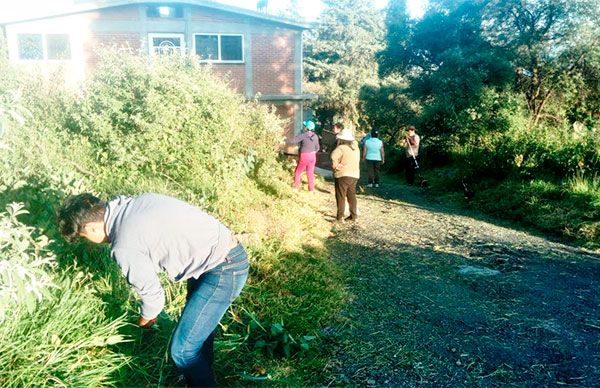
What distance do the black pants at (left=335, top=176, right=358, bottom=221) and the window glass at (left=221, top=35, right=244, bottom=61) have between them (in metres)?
11.7

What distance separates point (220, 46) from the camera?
18.0 metres

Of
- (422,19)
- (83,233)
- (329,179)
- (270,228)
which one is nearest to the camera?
(83,233)

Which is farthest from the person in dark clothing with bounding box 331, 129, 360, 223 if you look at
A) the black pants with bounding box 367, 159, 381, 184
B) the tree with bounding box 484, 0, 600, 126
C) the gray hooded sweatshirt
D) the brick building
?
the tree with bounding box 484, 0, 600, 126

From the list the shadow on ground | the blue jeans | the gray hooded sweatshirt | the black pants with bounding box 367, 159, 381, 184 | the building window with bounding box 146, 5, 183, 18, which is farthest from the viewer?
the building window with bounding box 146, 5, 183, 18

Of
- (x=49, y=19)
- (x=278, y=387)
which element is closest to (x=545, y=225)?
(x=278, y=387)

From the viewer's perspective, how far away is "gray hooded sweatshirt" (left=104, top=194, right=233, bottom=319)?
2.49 m

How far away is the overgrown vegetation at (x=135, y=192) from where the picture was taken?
293 cm

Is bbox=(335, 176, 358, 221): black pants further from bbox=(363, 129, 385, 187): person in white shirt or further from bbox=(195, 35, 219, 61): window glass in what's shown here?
bbox=(195, 35, 219, 61): window glass

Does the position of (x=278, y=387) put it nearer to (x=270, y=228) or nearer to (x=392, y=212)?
(x=270, y=228)

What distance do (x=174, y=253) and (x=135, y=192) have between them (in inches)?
144

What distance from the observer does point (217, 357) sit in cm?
355

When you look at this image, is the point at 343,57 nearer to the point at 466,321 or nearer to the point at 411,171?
the point at 411,171

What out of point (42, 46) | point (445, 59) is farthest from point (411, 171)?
point (42, 46)

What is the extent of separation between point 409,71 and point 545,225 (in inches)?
520
